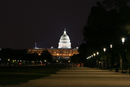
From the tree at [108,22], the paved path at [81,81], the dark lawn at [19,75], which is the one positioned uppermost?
the tree at [108,22]

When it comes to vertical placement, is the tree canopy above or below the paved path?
above

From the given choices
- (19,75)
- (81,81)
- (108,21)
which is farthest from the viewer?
(108,21)

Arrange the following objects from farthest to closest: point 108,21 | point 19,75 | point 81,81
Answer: point 108,21 < point 19,75 < point 81,81

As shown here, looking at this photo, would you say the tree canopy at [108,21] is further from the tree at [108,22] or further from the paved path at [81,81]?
the paved path at [81,81]

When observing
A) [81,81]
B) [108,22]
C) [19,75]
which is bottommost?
[81,81]

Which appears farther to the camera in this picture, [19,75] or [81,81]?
[19,75]

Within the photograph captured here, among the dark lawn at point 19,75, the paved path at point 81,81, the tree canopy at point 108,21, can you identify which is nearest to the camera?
the paved path at point 81,81

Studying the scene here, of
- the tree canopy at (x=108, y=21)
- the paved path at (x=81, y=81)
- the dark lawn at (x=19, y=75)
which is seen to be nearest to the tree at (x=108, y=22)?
the tree canopy at (x=108, y=21)

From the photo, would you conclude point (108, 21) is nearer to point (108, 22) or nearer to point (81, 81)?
point (108, 22)

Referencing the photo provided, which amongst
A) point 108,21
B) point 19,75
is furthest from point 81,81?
point 108,21

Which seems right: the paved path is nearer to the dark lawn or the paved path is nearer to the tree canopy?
the dark lawn

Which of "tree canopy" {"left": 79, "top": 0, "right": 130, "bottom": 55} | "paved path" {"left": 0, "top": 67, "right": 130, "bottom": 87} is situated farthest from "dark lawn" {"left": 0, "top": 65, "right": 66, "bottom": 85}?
"tree canopy" {"left": 79, "top": 0, "right": 130, "bottom": 55}

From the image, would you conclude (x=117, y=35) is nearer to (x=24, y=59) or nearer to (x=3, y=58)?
(x=3, y=58)

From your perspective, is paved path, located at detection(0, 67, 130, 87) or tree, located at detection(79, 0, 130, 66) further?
tree, located at detection(79, 0, 130, 66)
